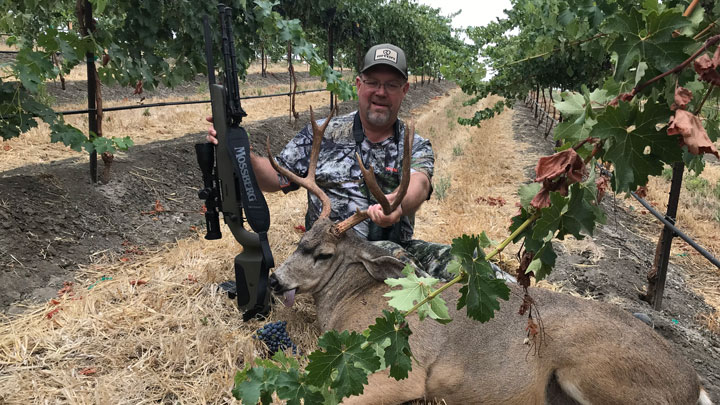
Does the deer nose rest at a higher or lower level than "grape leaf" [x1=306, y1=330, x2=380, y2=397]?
lower

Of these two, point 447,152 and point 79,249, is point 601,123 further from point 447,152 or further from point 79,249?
point 447,152

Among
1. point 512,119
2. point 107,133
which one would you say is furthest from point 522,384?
point 512,119

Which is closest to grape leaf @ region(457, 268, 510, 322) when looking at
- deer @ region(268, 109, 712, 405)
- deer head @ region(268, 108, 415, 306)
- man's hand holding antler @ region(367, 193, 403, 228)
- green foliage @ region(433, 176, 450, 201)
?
deer @ region(268, 109, 712, 405)

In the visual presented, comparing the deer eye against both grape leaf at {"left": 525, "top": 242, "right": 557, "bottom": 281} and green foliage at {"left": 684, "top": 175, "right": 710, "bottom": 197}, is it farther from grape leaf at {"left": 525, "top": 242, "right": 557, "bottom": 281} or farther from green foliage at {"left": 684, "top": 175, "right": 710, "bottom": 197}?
green foliage at {"left": 684, "top": 175, "right": 710, "bottom": 197}

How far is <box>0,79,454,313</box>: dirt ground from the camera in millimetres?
5137

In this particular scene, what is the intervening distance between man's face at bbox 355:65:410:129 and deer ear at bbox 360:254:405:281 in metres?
1.47

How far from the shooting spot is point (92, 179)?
22.7 feet

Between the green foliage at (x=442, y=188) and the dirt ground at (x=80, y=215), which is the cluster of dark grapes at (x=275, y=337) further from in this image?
the green foliage at (x=442, y=188)

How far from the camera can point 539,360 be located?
2820 mm

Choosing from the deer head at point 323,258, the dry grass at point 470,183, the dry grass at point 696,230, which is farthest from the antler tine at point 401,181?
the dry grass at point 696,230

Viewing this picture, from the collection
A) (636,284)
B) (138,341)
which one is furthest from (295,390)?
(636,284)

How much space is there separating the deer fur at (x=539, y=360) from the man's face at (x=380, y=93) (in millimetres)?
1482

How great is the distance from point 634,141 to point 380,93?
11.6 feet

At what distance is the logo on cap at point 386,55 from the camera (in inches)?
166
